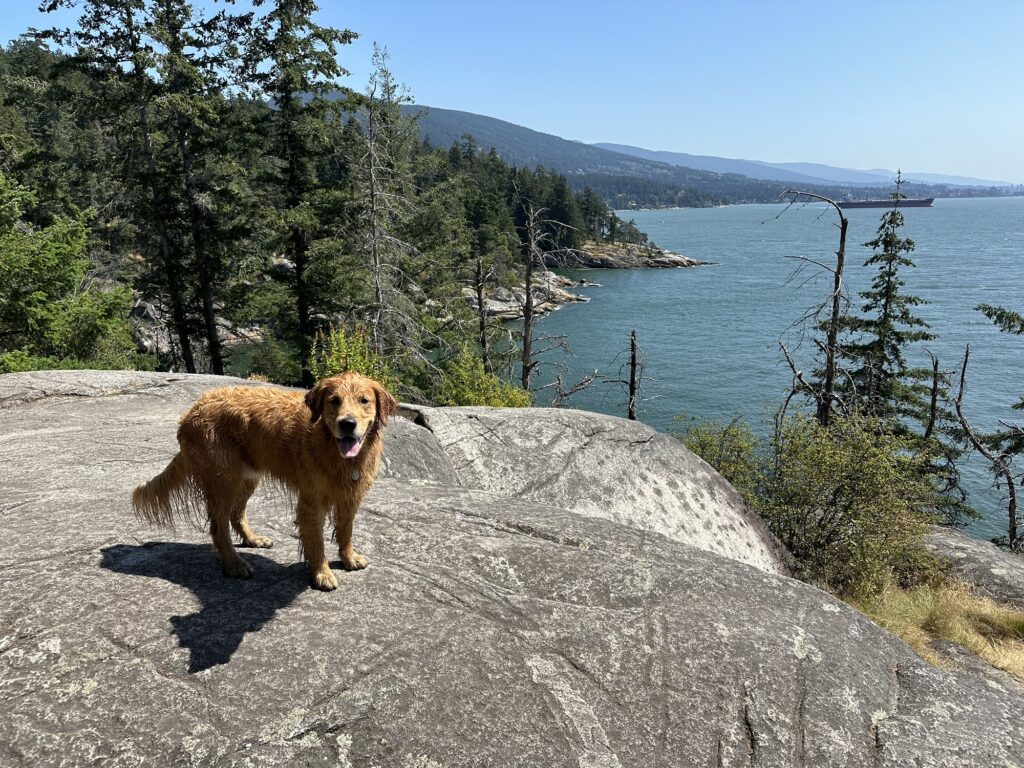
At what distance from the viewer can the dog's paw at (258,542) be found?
5.96m

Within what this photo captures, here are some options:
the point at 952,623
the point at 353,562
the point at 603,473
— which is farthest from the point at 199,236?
the point at 952,623

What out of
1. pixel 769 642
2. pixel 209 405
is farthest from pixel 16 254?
pixel 769 642

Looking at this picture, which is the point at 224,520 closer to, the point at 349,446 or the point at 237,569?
the point at 237,569

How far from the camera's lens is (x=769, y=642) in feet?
17.8

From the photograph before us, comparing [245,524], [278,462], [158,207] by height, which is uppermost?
[158,207]

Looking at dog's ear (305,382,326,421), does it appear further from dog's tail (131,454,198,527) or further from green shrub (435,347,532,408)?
green shrub (435,347,532,408)

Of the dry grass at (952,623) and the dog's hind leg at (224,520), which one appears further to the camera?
the dry grass at (952,623)

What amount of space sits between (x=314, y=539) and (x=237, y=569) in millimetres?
804

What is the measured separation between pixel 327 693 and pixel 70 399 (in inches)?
377

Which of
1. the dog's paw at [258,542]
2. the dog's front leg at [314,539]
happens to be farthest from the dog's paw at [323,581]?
the dog's paw at [258,542]

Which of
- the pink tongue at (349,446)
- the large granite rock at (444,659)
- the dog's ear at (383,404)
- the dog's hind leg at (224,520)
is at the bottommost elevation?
the large granite rock at (444,659)

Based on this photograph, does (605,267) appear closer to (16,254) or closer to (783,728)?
(16,254)

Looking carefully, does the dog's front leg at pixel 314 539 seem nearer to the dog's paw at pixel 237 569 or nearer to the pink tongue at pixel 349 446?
the dog's paw at pixel 237 569

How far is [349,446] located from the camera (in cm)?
445
